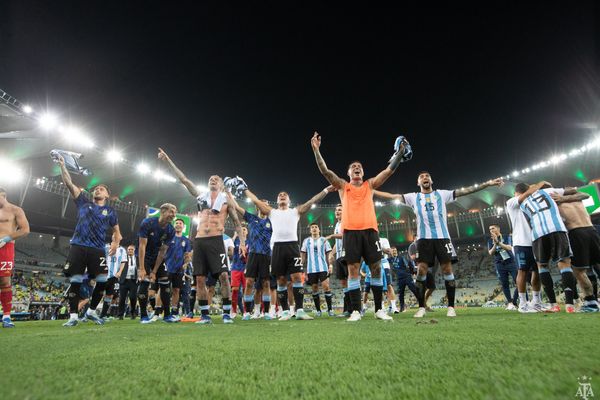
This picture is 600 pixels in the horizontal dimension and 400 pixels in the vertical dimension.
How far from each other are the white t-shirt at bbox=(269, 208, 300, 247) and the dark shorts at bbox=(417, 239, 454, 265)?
237 cm

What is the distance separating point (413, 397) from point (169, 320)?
5931 millimetres

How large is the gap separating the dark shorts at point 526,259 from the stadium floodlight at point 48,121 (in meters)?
29.9

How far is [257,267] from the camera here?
682cm

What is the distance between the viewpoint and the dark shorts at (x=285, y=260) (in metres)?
6.29

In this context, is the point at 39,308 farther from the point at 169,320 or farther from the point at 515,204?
the point at 515,204

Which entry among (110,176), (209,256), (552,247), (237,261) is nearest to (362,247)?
(209,256)

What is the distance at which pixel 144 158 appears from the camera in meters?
33.5

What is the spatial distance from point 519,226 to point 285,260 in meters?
4.89

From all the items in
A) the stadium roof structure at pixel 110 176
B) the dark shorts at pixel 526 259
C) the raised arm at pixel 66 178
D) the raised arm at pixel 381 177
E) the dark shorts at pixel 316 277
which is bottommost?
the dark shorts at pixel 316 277

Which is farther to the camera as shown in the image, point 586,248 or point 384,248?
point 384,248

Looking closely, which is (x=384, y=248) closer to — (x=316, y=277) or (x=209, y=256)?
(x=316, y=277)

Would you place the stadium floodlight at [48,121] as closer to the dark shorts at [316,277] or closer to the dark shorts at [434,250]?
the dark shorts at [316,277]

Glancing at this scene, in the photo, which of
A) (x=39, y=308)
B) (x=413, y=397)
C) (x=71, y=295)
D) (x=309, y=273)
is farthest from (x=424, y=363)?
(x=39, y=308)

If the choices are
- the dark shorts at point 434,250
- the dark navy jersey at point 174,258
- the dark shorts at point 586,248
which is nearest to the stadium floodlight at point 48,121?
the dark navy jersey at point 174,258
